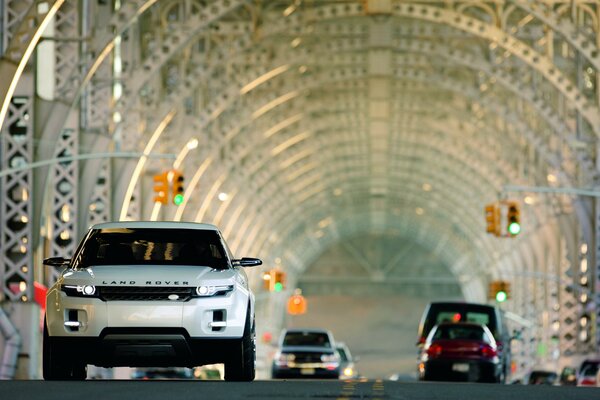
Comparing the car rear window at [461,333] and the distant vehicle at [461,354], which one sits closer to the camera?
the distant vehicle at [461,354]

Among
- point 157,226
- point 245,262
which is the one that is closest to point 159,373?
point 157,226

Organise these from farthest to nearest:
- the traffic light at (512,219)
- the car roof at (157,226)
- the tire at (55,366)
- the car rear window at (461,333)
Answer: the traffic light at (512,219), the car rear window at (461,333), the car roof at (157,226), the tire at (55,366)

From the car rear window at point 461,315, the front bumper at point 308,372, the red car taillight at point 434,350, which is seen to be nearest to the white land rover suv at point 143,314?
the red car taillight at point 434,350

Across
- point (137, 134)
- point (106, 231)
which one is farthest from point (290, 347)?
point (106, 231)

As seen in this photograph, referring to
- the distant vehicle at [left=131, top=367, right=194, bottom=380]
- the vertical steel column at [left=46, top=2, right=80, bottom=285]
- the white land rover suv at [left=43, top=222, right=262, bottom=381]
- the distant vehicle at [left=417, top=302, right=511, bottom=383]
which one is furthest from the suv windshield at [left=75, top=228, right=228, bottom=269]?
the distant vehicle at [left=131, top=367, right=194, bottom=380]

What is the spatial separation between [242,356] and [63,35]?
21.3 metres

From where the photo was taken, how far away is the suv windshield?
1833 centimetres

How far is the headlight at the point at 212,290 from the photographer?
17.7 meters

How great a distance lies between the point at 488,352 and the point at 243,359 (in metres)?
14.0

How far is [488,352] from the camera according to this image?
3180 cm

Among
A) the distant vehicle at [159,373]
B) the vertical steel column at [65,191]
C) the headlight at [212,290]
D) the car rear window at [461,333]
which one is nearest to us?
the headlight at [212,290]

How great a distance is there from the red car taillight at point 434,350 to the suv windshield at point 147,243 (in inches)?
514

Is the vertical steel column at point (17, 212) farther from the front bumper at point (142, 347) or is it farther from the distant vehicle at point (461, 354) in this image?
the front bumper at point (142, 347)

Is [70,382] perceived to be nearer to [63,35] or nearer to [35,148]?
[35,148]
